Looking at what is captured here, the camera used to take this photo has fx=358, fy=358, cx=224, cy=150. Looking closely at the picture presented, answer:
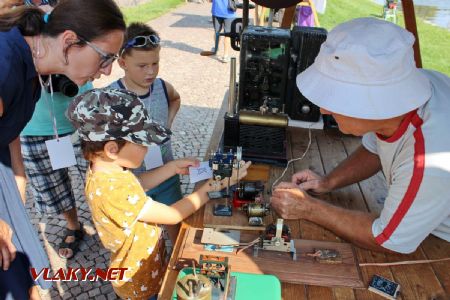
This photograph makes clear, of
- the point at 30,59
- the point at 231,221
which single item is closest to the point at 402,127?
the point at 231,221

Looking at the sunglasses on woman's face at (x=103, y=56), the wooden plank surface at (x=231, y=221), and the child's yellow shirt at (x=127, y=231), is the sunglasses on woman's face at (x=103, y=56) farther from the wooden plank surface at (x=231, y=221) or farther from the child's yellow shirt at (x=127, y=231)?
the wooden plank surface at (x=231, y=221)

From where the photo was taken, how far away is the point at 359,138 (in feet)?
8.95

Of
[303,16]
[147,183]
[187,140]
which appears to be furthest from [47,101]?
[303,16]

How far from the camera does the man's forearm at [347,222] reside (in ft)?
5.09

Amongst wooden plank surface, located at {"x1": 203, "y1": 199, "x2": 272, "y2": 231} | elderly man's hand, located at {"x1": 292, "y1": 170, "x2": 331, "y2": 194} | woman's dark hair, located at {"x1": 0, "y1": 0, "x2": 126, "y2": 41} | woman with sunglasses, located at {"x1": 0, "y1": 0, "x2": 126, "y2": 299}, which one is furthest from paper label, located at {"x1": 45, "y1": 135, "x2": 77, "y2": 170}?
elderly man's hand, located at {"x1": 292, "y1": 170, "x2": 331, "y2": 194}

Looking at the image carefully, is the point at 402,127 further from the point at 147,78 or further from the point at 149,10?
the point at 149,10

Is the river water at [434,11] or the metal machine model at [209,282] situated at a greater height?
the metal machine model at [209,282]

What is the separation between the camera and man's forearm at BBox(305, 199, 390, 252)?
155cm

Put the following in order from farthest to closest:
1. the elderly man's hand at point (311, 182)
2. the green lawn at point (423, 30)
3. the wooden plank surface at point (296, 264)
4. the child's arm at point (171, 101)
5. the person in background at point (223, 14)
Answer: the green lawn at point (423, 30) < the person in background at point (223, 14) < the child's arm at point (171, 101) < the elderly man's hand at point (311, 182) < the wooden plank surface at point (296, 264)

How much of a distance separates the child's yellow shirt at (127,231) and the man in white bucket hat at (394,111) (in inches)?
35.3

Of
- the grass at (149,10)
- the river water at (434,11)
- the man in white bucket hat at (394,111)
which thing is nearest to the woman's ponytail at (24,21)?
the man in white bucket hat at (394,111)

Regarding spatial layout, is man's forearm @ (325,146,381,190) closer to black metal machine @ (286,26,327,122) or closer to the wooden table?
the wooden table

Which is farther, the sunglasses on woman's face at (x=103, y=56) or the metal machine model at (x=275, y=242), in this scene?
the sunglasses on woman's face at (x=103, y=56)

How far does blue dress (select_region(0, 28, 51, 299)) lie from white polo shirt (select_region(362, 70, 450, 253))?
174 centimetres
